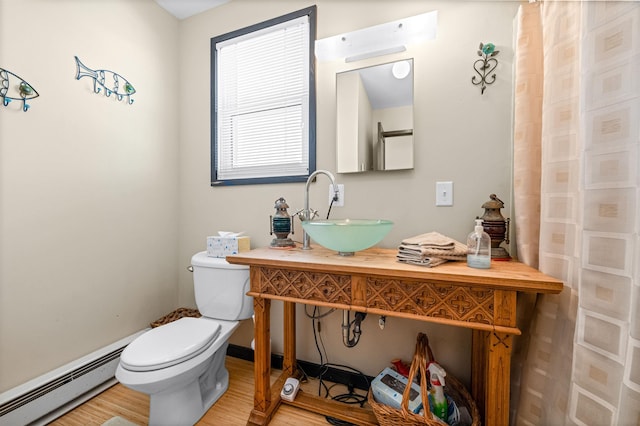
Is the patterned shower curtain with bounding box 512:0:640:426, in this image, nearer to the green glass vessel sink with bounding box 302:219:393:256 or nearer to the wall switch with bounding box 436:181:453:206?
the wall switch with bounding box 436:181:453:206

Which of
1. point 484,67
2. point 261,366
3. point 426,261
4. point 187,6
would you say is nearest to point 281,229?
point 261,366

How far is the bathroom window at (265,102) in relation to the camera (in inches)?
60.7

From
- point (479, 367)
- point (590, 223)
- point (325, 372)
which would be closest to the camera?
point (590, 223)

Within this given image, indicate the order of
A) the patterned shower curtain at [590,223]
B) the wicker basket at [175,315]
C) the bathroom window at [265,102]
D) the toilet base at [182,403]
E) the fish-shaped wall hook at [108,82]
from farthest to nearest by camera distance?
the wicker basket at [175,315]
the bathroom window at [265,102]
the fish-shaped wall hook at [108,82]
the toilet base at [182,403]
the patterned shower curtain at [590,223]

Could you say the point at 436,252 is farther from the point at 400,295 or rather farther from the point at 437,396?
the point at 437,396

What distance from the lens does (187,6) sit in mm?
1771

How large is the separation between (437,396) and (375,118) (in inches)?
52.3

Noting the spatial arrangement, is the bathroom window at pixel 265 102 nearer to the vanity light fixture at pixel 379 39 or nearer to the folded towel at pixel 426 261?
the vanity light fixture at pixel 379 39

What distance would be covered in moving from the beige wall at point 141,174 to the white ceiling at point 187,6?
5cm

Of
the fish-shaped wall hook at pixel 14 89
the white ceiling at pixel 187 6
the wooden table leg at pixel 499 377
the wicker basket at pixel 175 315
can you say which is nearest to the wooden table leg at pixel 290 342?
the wicker basket at pixel 175 315

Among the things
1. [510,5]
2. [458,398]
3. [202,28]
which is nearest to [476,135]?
[510,5]

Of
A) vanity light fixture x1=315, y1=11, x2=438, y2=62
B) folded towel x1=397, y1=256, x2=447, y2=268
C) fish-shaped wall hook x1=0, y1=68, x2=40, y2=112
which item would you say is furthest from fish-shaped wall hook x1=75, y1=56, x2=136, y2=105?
folded towel x1=397, y1=256, x2=447, y2=268

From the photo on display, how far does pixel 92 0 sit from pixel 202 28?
0.62m

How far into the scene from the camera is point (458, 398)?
113cm
